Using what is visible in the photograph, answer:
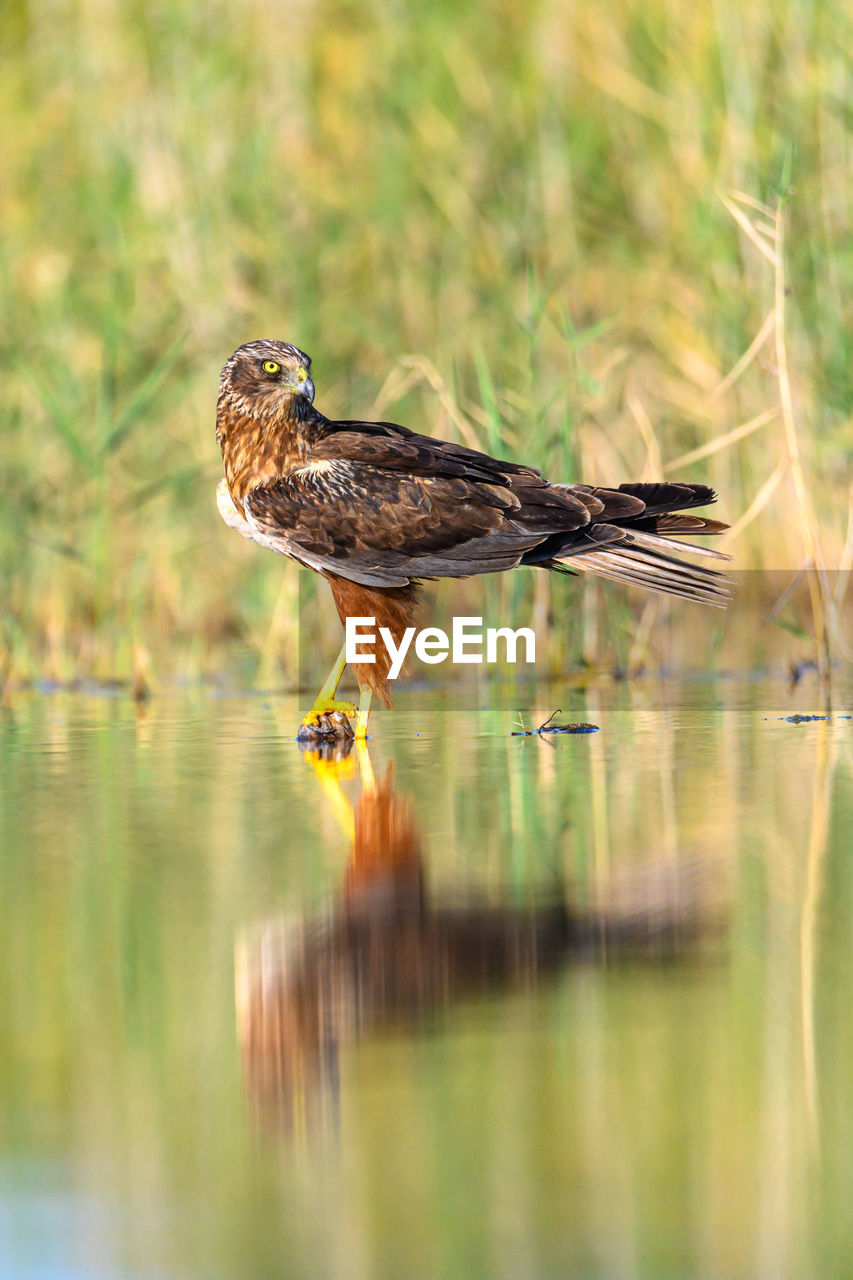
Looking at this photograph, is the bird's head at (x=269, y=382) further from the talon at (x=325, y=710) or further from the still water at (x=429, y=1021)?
the still water at (x=429, y=1021)

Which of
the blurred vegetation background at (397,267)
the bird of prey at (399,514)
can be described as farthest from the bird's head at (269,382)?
the blurred vegetation background at (397,267)

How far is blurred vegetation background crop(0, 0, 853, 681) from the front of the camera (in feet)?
23.6

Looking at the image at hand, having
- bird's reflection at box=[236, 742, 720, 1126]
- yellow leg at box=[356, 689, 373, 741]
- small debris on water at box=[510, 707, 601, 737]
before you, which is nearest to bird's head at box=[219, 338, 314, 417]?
yellow leg at box=[356, 689, 373, 741]

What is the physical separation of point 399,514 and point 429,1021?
3.07m

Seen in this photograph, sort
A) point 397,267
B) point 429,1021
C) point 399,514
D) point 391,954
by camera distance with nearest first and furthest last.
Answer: point 429,1021 → point 391,954 → point 399,514 → point 397,267

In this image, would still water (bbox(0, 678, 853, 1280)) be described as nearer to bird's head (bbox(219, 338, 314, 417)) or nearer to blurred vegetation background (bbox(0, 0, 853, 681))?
bird's head (bbox(219, 338, 314, 417))

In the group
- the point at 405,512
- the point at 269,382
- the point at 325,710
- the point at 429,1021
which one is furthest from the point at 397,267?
the point at 429,1021

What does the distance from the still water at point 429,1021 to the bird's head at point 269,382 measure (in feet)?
4.57

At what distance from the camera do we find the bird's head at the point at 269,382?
5770 millimetres

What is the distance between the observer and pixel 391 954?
2.98 metres

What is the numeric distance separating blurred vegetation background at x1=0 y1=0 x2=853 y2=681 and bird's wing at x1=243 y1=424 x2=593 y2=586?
4.25 ft

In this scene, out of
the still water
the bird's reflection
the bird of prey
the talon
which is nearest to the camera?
the still water

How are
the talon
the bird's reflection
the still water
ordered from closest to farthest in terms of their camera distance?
the still water < the bird's reflection < the talon

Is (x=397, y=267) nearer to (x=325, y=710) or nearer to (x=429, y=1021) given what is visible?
(x=325, y=710)
